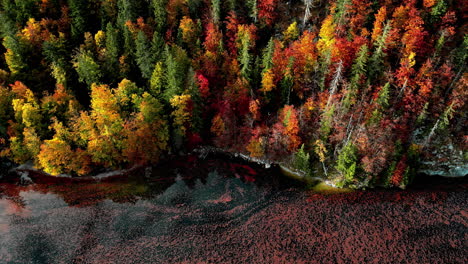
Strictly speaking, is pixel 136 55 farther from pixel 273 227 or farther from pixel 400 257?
pixel 400 257

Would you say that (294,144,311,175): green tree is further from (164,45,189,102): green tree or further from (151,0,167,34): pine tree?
(151,0,167,34): pine tree

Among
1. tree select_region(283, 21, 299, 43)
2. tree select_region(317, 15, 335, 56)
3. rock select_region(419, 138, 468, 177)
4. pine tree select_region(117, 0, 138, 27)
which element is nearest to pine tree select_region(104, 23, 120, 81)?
pine tree select_region(117, 0, 138, 27)

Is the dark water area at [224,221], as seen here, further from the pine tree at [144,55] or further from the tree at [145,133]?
the pine tree at [144,55]

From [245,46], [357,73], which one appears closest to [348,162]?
[357,73]

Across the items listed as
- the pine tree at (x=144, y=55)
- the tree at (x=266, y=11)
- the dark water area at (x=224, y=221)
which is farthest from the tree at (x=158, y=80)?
the tree at (x=266, y=11)

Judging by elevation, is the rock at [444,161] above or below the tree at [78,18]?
below
